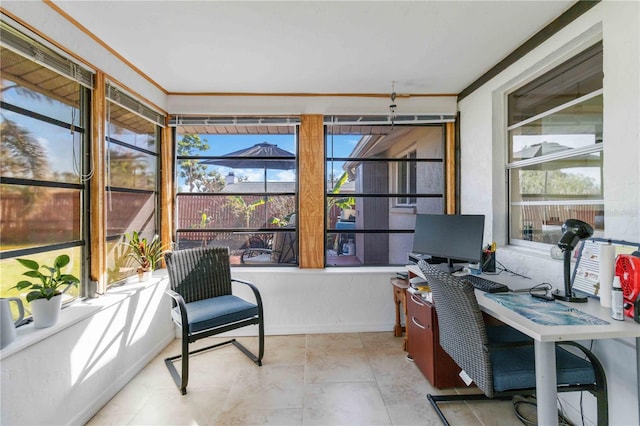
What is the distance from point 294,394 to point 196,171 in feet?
7.97

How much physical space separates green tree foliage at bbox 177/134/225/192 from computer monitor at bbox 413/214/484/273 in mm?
2193

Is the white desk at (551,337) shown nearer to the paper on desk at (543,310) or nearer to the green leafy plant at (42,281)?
the paper on desk at (543,310)

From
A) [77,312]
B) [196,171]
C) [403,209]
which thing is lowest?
[77,312]

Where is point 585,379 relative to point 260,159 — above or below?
below

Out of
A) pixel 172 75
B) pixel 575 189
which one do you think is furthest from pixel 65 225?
pixel 575 189

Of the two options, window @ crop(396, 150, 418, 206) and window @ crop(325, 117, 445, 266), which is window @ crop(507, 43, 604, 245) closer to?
window @ crop(325, 117, 445, 266)

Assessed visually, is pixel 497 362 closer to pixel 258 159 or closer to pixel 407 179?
pixel 407 179

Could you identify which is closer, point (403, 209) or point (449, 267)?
point (449, 267)

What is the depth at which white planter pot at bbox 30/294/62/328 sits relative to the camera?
149cm

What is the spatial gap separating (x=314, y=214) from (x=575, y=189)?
213 cm

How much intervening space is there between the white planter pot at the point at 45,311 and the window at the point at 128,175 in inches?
28.7

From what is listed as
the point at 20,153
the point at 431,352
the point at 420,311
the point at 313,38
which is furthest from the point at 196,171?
the point at 431,352

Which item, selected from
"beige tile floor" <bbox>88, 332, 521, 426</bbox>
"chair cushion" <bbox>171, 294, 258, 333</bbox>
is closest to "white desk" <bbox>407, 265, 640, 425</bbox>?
"beige tile floor" <bbox>88, 332, 521, 426</bbox>

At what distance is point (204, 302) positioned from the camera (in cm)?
241
